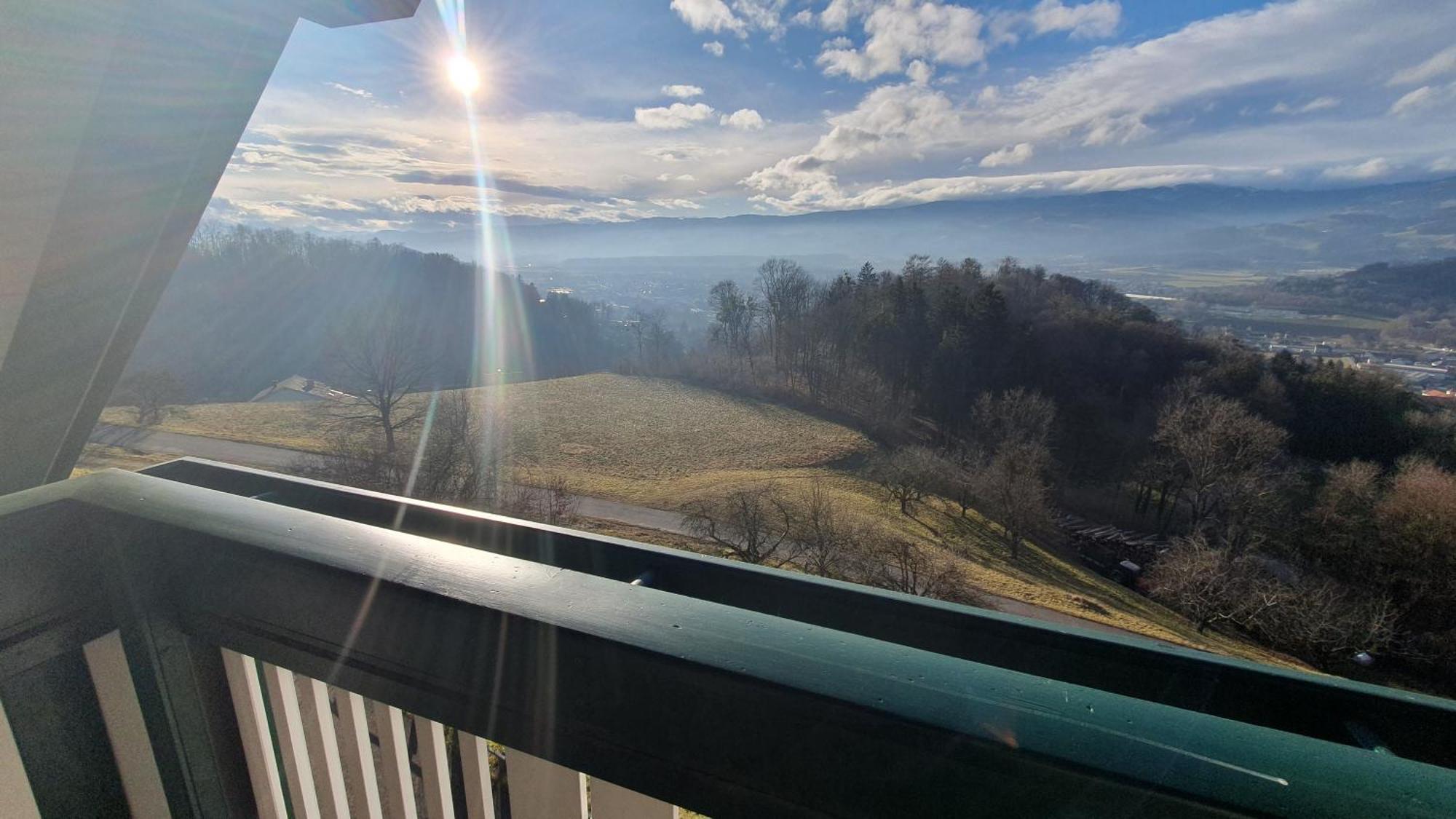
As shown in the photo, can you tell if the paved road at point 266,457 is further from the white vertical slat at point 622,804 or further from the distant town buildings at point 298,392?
the white vertical slat at point 622,804

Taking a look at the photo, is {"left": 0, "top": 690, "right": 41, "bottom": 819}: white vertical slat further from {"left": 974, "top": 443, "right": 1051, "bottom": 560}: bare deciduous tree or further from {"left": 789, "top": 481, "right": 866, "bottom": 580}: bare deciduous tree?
{"left": 974, "top": 443, "right": 1051, "bottom": 560}: bare deciduous tree

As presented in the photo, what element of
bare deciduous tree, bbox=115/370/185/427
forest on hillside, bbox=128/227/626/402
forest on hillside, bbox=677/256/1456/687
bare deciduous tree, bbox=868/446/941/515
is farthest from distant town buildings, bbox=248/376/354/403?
forest on hillside, bbox=677/256/1456/687

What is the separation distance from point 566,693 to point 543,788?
0.11m

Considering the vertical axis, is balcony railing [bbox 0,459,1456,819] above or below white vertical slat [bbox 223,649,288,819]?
above

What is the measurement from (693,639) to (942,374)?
Result: 16.8 meters

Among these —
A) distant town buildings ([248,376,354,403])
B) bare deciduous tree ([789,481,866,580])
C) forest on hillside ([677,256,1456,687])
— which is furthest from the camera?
distant town buildings ([248,376,354,403])

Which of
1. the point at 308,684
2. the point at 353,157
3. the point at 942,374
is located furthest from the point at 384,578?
the point at 942,374

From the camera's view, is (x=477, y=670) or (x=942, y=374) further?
(x=942, y=374)

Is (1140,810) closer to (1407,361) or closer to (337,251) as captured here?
(1407,361)

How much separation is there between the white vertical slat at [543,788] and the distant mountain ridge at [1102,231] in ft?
50.5

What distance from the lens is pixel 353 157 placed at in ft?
13.0

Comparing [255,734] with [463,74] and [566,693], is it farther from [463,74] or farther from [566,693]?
[463,74]

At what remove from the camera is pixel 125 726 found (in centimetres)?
54

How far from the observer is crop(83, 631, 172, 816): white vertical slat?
0.53m
